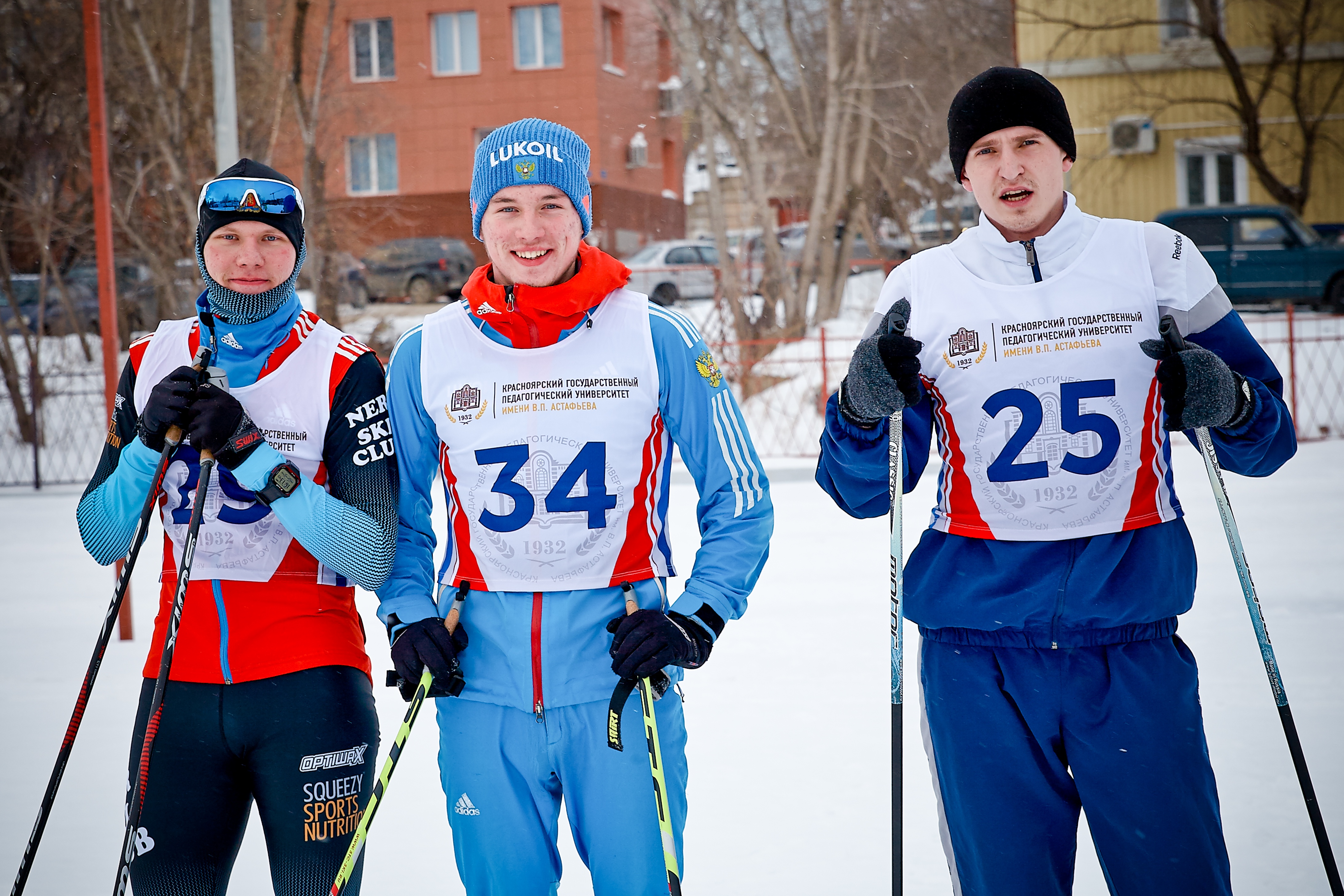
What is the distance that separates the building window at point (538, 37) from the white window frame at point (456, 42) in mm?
829

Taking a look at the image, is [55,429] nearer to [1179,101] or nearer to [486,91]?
[486,91]

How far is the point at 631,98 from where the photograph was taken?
75.9ft

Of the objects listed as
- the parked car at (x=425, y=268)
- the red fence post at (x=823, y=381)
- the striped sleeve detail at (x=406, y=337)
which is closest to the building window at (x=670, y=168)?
the parked car at (x=425, y=268)

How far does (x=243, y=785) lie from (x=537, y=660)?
647mm

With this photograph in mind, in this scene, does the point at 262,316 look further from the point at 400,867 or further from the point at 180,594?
the point at 400,867

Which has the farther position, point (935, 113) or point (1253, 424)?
point (935, 113)

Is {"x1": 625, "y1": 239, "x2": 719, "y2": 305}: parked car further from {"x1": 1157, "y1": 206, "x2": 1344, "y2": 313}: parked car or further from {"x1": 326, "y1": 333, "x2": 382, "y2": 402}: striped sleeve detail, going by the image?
{"x1": 326, "y1": 333, "x2": 382, "y2": 402}: striped sleeve detail

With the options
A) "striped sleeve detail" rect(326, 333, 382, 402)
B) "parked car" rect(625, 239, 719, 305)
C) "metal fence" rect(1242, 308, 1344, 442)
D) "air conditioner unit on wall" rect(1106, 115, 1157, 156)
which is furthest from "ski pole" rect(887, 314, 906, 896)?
"air conditioner unit on wall" rect(1106, 115, 1157, 156)

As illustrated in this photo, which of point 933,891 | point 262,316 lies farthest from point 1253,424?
point 262,316

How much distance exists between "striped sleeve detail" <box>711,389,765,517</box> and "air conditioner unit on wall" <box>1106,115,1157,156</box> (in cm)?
1694

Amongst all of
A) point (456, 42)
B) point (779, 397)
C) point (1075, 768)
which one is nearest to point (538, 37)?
point (456, 42)

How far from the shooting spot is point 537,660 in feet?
7.21

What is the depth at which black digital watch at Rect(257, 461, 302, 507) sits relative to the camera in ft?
7.25

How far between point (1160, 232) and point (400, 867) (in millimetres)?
2746
